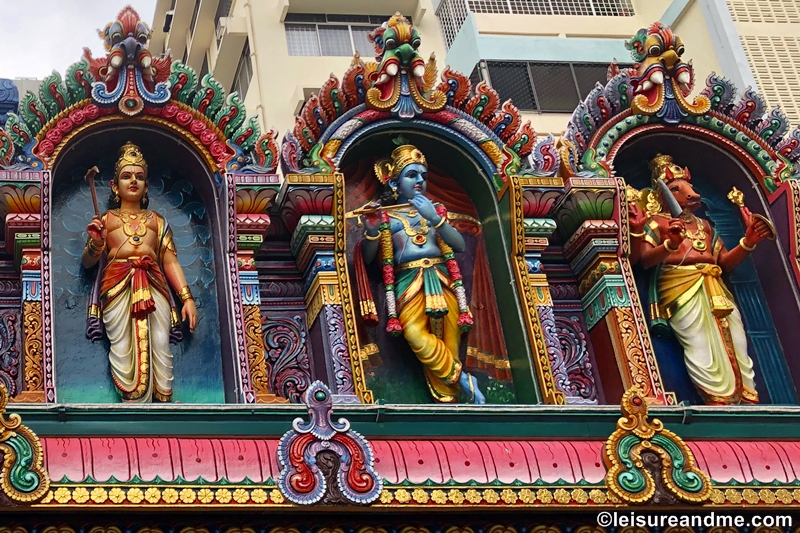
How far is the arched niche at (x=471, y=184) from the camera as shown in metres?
12.8

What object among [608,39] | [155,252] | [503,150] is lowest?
[155,252]

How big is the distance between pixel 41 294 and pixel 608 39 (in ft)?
46.2

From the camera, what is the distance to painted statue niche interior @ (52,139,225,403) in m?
11.7

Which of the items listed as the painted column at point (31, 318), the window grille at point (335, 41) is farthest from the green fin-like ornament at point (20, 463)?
the window grille at point (335, 41)

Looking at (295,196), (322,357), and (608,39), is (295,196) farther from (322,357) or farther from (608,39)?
(608,39)

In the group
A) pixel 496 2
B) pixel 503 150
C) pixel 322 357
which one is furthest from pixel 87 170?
pixel 496 2

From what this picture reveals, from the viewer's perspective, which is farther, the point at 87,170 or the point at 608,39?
the point at 608,39

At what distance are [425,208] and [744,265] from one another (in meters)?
3.33

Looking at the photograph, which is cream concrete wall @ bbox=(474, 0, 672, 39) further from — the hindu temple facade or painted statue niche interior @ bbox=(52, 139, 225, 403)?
painted statue niche interior @ bbox=(52, 139, 225, 403)

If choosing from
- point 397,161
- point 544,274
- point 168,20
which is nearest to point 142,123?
point 397,161

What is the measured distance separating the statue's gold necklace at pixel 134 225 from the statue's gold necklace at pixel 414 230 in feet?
7.22

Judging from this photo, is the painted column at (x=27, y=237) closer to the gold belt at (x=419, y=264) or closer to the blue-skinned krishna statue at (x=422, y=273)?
the blue-skinned krishna statue at (x=422, y=273)

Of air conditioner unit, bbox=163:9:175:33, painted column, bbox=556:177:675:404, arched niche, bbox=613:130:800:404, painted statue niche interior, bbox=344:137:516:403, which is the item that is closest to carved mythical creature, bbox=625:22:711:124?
arched niche, bbox=613:130:800:404

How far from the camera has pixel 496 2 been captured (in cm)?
2370
